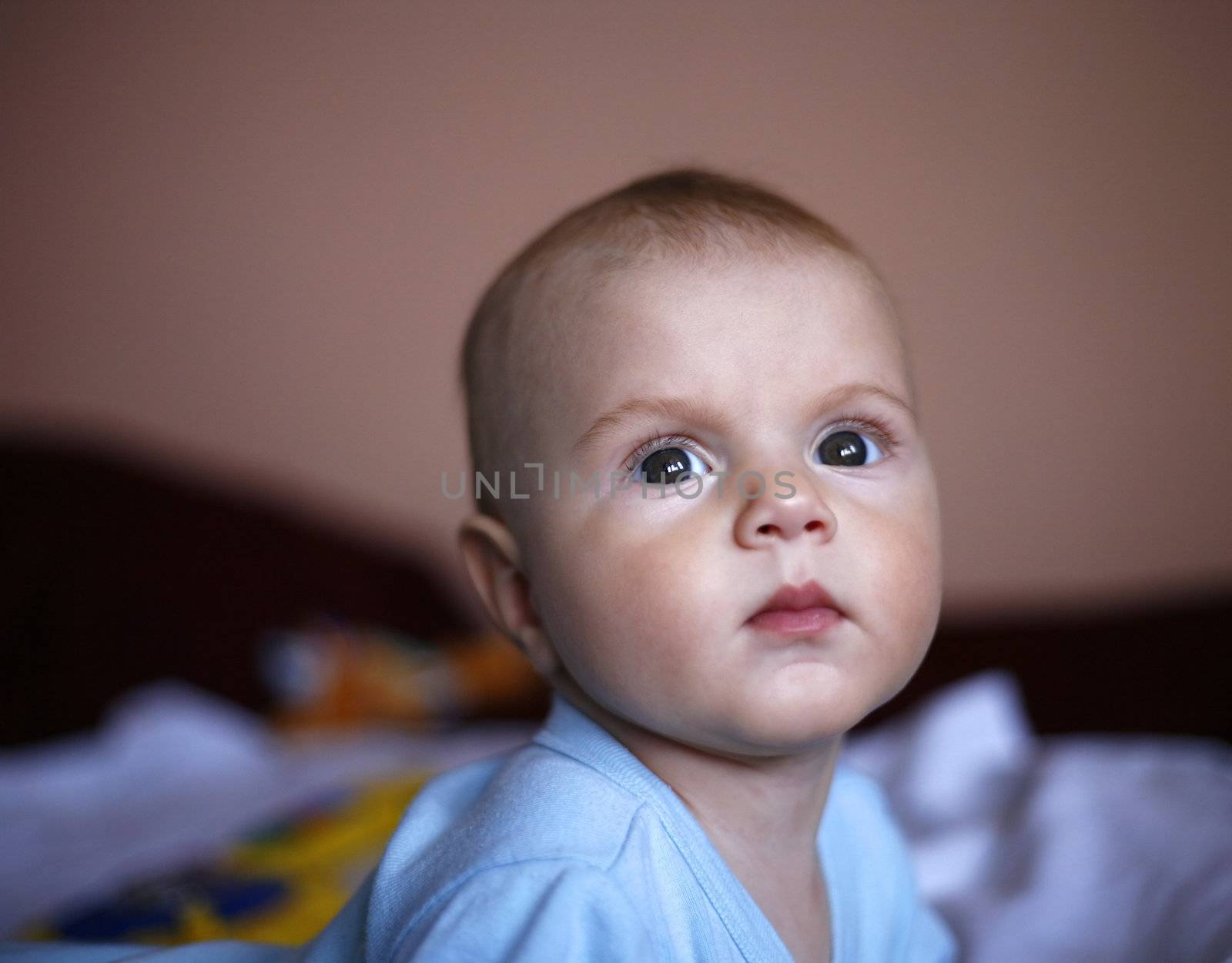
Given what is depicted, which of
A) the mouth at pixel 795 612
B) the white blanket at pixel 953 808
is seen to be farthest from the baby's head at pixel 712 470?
the white blanket at pixel 953 808

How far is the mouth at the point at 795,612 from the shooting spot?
678mm

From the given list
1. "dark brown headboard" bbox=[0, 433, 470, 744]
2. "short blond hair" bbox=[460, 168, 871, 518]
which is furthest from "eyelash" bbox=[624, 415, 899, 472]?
"dark brown headboard" bbox=[0, 433, 470, 744]

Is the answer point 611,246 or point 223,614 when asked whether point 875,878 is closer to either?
point 611,246

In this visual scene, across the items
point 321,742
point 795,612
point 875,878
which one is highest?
point 795,612

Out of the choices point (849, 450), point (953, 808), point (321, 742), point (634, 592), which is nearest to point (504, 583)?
point (634, 592)

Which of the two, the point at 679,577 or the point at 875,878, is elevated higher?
the point at 679,577

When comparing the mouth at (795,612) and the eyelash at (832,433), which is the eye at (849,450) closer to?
the eyelash at (832,433)

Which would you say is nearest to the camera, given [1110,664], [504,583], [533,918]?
[533,918]

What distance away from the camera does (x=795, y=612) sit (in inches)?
27.0

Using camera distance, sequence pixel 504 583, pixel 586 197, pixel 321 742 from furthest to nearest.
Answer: pixel 586 197
pixel 321 742
pixel 504 583

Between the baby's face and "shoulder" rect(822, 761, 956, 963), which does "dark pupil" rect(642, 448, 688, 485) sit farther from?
"shoulder" rect(822, 761, 956, 963)

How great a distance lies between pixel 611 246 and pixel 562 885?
46 centimetres

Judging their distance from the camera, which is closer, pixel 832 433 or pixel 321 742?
pixel 832 433

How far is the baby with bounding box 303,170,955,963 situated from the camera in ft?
2.21
